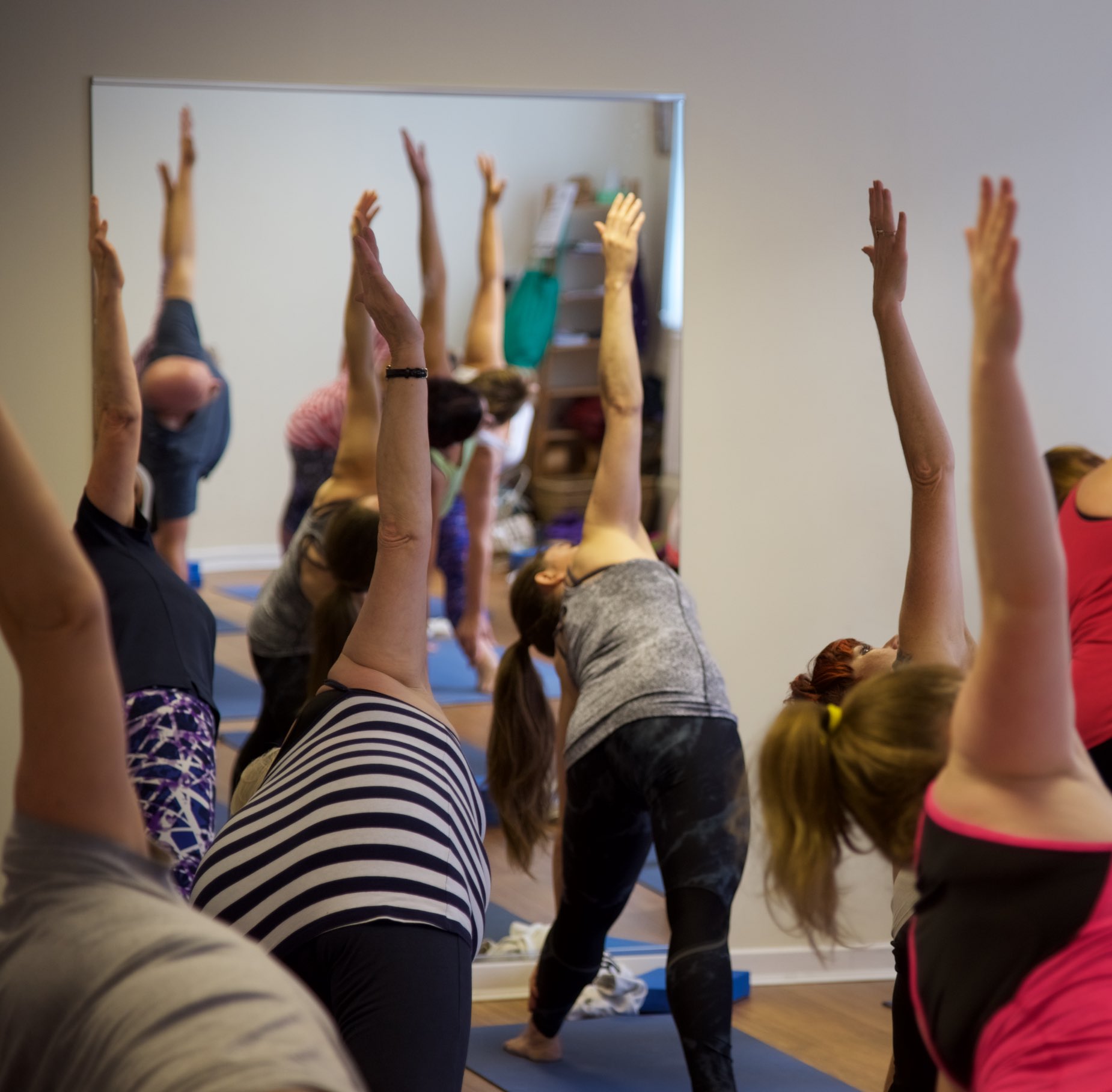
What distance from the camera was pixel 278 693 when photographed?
332 cm

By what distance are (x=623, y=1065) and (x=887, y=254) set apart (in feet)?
6.33

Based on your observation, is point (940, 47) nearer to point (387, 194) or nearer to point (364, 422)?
point (387, 194)

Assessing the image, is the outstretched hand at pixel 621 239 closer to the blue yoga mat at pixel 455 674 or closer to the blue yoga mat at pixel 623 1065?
the blue yoga mat at pixel 455 674

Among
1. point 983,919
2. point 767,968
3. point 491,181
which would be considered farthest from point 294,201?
point 983,919

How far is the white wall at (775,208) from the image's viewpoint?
3135mm

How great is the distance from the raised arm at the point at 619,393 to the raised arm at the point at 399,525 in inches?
39.4

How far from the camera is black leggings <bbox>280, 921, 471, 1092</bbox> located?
136 centimetres

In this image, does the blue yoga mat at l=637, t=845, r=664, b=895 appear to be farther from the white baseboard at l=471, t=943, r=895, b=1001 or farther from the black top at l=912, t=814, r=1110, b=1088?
the black top at l=912, t=814, r=1110, b=1088

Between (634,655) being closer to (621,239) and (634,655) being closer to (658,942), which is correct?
(621,239)

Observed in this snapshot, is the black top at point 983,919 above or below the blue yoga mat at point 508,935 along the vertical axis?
above

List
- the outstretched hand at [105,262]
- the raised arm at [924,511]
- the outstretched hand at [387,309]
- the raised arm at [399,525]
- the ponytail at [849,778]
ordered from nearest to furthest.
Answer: the ponytail at [849,778] < the raised arm at [399,525] < the outstretched hand at [387,309] < the raised arm at [924,511] < the outstretched hand at [105,262]

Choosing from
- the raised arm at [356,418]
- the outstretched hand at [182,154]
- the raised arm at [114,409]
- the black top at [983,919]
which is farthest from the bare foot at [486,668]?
the black top at [983,919]

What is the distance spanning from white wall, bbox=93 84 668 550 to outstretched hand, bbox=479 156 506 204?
0.7 inches

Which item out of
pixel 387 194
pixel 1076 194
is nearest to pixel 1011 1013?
pixel 387 194
